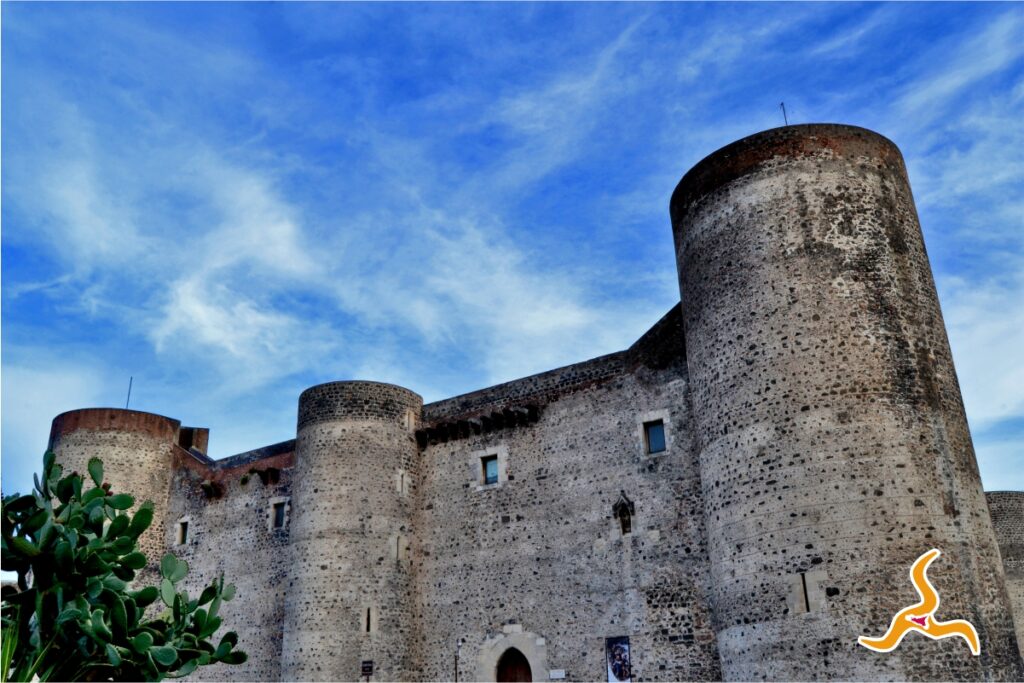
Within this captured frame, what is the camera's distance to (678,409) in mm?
17234

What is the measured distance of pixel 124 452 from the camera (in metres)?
25.5

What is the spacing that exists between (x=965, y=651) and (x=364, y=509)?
41.9 ft

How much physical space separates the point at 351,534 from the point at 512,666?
4.75 m

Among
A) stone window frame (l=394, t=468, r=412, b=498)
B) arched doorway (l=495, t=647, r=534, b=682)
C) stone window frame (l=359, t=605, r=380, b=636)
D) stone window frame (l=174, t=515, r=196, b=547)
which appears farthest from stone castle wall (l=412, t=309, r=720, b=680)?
stone window frame (l=174, t=515, r=196, b=547)

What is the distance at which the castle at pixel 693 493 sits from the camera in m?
12.8

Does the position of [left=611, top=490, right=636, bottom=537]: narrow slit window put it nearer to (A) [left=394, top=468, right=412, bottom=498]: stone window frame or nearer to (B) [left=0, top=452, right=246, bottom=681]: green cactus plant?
(A) [left=394, top=468, right=412, bottom=498]: stone window frame

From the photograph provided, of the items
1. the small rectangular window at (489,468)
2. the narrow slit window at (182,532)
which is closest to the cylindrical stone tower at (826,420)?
the small rectangular window at (489,468)

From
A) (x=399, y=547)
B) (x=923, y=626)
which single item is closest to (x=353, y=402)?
(x=399, y=547)

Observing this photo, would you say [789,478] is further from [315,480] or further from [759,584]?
[315,480]

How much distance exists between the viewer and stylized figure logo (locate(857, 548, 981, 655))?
12.0 m

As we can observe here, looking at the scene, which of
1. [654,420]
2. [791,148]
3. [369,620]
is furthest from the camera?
[369,620]

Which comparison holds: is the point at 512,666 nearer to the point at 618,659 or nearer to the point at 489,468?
the point at 618,659

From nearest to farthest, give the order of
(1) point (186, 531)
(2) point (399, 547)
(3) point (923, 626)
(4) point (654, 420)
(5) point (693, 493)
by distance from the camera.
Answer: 1. (3) point (923, 626)
2. (5) point (693, 493)
3. (4) point (654, 420)
4. (2) point (399, 547)
5. (1) point (186, 531)

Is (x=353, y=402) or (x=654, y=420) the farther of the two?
(x=353, y=402)
